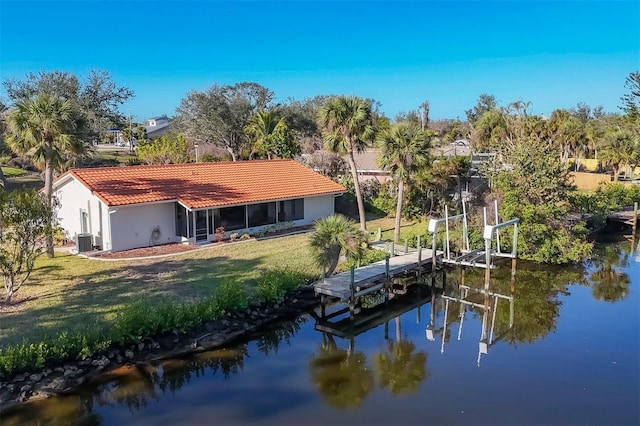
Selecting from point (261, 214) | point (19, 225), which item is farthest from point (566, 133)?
point (19, 225)

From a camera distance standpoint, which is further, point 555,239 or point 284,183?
point 284,183

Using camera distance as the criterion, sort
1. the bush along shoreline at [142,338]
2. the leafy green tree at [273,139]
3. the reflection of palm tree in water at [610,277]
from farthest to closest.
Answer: the leafy green tree at [273,139] → the reflection of palm tree in water at [610,277] → the bush along shoreline at [142,338]

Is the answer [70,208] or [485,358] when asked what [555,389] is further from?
[70,208]

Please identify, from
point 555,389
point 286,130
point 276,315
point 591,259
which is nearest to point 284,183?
point 286,130

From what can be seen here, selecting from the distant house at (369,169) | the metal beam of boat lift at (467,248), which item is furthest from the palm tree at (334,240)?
the distant house at (369,169)

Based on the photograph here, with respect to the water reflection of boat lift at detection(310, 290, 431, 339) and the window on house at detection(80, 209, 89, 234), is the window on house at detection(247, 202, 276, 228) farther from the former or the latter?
the water reflection of boat lift at detection(310, 290, 431, 339)

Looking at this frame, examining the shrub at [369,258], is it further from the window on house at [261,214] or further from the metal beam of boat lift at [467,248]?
the window on house at [261,214]
